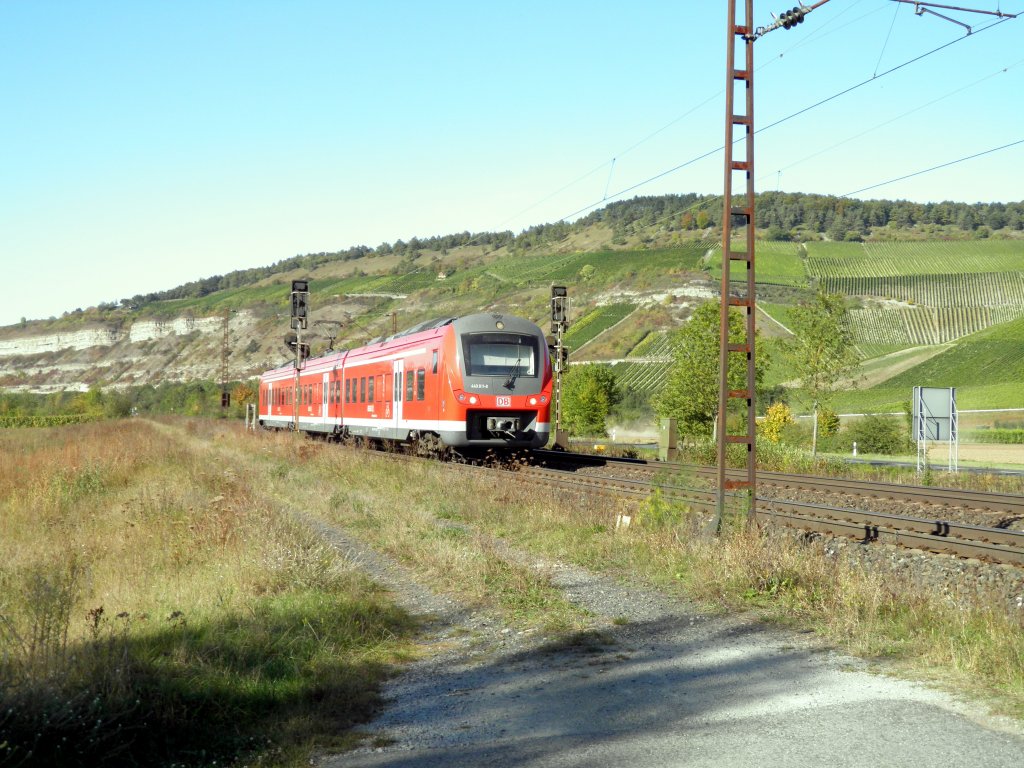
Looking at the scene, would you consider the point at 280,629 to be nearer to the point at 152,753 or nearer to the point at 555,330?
the point at 152,753

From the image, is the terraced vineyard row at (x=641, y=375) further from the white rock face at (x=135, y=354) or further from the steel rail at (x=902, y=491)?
the white rock face at (x=135, y=354)

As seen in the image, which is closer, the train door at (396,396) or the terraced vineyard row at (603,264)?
the train door at (396,396)

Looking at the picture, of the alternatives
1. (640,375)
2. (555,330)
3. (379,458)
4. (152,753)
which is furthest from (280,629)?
(640,375)

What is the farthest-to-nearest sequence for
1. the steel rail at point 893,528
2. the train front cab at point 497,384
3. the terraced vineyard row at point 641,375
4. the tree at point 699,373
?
the terraced vineyard row at point 641,375 → the tree at point 699,373 → the train front cab at point 497,384 → the steel rail at point 893,528

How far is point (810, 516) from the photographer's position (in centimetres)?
1455

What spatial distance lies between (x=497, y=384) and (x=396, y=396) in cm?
511

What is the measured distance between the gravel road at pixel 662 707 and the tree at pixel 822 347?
31.5 metres

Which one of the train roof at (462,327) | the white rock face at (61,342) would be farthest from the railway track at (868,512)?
the white rock face at (61,342)

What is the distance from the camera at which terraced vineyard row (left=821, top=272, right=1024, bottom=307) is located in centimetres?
8493

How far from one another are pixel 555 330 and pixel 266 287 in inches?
5600

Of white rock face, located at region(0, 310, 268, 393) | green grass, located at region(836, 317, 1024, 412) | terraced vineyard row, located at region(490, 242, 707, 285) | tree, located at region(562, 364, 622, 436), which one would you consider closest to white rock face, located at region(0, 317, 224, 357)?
white rock face, located at region(0, 310, 268, 393)

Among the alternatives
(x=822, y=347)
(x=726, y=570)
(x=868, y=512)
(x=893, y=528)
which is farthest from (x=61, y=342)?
(x=726, y=570)

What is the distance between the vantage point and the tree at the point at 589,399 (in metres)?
60.9

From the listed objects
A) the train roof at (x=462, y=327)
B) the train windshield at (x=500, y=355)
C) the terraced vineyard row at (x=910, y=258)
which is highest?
the terraced vineyard row at (x=910, y=258)
